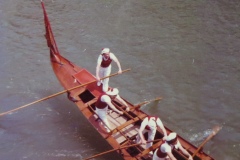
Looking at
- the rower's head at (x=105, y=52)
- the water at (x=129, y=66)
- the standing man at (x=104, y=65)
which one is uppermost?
the rower's head at (x=105, y=52)

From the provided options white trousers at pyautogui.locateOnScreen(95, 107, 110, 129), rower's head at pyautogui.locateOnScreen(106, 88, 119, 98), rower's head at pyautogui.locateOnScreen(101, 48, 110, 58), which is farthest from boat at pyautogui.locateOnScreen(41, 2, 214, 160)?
rower's head at pyautogui.locateOnScreen(101, 48, 110, 58)

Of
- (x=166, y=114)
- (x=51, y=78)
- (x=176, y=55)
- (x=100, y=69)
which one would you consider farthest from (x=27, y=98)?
(x=176, y=55)

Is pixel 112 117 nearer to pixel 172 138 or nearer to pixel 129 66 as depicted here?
pixel 172 138

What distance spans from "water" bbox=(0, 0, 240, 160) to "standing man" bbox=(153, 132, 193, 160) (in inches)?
128

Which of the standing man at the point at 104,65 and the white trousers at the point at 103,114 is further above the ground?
the standing man at the point at 104,65

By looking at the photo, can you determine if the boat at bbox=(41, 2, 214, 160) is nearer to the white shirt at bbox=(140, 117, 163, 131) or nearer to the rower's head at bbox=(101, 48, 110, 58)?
the white shirt at bbox=(140, 117, 163, 131)

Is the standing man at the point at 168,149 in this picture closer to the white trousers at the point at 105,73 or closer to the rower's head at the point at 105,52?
the white trousers at the point at 105,73

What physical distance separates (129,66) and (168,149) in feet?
27.8

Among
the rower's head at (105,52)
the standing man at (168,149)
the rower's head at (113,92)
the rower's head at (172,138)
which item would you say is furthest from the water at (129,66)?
the rower's head at (172,138)

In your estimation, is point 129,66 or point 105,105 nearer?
point 105,105

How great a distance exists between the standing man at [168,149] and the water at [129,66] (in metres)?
3.26

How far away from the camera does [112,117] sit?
1363cm

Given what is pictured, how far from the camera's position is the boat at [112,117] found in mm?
11656

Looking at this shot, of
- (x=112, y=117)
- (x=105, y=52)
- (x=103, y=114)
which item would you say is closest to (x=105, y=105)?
(x=103, y=114)
